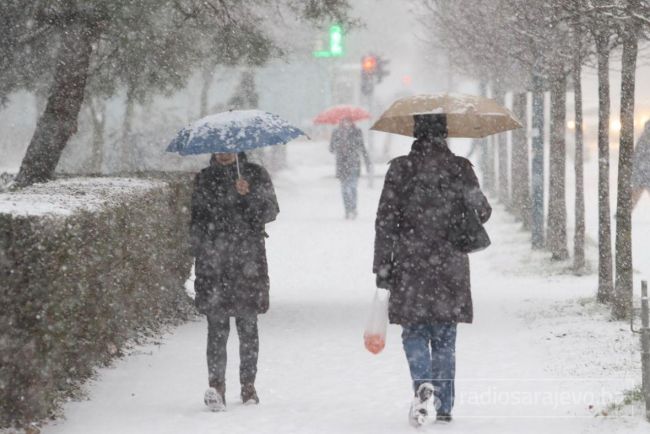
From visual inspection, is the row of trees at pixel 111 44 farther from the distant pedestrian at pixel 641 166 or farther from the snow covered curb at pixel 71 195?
the distant pedestrian at pixel 641 166

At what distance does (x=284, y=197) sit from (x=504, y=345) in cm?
1955

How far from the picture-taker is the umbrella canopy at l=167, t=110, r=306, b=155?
7344mm

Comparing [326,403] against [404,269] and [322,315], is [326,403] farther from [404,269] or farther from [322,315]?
[322,315]

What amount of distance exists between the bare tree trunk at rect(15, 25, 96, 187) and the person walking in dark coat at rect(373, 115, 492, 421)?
5949mm

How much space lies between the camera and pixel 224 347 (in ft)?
24.1

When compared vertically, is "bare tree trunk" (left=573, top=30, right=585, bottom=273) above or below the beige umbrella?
below

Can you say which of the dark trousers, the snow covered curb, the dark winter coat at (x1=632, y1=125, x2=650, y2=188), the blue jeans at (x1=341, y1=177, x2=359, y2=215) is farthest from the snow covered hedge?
the blue jeans at (x1=341, y1=177, x2=359, y2=215)

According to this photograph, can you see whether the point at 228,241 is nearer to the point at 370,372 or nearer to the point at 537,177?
the point at 370,372

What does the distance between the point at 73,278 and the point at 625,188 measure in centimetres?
526

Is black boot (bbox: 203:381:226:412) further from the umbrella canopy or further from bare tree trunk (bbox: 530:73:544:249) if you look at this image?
bare tree trunk (bbox: 530:73:544:249)

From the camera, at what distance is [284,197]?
95.7 feet

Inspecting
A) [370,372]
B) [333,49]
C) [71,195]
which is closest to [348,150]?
[333,49]

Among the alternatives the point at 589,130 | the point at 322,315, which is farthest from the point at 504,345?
the point at 589,130

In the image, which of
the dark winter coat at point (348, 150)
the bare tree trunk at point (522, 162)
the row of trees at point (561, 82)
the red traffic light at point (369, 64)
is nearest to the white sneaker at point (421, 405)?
the row of trees at point (561, 82)
